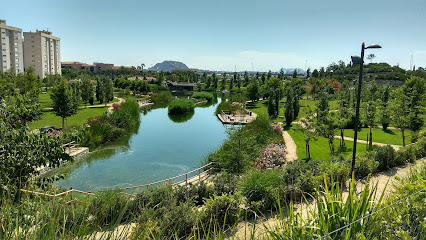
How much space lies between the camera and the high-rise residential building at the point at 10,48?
2864 inches

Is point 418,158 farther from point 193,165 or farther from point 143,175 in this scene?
point 143,175

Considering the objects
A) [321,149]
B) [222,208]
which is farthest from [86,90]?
[222,208]

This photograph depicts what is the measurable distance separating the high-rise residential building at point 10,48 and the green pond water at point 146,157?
2318 inches

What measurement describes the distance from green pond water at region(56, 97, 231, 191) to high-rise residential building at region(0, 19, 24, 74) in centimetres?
5888

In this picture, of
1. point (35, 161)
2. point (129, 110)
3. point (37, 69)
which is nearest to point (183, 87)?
point (37, 69)

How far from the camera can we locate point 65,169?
1816cm

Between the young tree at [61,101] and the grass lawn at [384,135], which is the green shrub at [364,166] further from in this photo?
the young tree at [61,101]

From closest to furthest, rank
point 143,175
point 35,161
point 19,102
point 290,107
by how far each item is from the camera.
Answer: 1. point 35,161
2. point 19,102
3. point 143,175
4. point 290,107

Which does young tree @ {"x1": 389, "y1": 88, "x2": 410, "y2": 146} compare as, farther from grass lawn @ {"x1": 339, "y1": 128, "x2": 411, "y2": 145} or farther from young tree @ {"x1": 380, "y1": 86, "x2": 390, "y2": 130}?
grass lawn @ {"x1": 339, "y1": 128, "x2": 411, "y2": 145}

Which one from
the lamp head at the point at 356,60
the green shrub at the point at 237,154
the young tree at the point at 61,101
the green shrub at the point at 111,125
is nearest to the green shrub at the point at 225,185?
the green shrub at the point at 237,154

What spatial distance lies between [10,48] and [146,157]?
75.9 m

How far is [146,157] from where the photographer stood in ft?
72.2

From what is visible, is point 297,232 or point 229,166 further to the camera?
point 229,166

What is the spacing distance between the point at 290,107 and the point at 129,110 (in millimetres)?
17608
